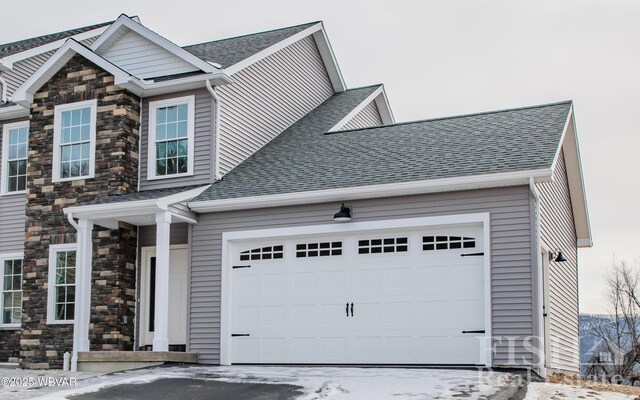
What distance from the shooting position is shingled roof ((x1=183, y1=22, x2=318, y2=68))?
663 inches

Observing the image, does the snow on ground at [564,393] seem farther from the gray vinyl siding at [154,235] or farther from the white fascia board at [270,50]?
the white fascia board at [270,50]

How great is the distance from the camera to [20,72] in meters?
19.2

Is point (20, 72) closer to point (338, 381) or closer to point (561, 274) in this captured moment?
point (338, 381)

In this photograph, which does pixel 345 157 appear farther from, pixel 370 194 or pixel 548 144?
pixel 548 144

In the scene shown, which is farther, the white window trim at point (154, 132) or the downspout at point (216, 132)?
the white window trim at point (154, 132)

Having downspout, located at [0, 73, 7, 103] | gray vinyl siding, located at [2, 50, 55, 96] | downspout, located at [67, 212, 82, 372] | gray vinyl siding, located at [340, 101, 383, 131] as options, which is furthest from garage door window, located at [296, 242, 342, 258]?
gray vinyl siding, located at [2, 50, 55, 96]

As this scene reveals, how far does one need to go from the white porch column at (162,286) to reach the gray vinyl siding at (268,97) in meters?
2.08

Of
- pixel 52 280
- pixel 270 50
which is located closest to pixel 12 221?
pixel 52 280

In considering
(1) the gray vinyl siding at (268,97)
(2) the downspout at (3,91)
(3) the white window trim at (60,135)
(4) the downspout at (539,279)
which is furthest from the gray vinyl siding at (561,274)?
(2) the downspout at (3,91)

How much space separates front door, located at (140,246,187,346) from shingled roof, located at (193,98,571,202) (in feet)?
5.00

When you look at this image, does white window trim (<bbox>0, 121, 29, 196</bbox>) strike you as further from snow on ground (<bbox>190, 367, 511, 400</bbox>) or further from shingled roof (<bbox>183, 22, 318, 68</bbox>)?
snow on ground (<bbox>190, 367, 511, 400</bbox>)

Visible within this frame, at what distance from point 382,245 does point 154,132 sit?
5280mm

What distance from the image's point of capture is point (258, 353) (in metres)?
13.8

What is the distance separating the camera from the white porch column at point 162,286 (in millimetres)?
13352
